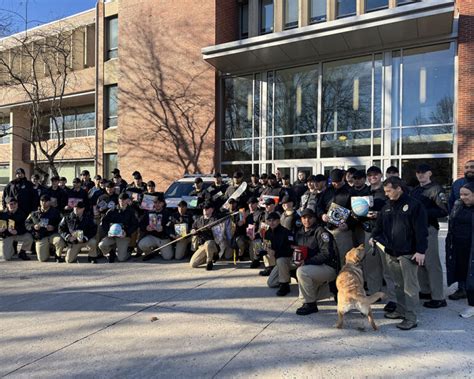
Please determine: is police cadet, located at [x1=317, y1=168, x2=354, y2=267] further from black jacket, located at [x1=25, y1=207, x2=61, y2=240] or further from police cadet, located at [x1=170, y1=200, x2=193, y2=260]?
black jacket, located at [x1=25, y1=207, x2=61, y2=240]

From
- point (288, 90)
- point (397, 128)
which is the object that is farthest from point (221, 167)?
point (397, 128)

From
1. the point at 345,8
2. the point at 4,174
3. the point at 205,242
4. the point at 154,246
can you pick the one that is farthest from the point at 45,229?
the point at 4,174

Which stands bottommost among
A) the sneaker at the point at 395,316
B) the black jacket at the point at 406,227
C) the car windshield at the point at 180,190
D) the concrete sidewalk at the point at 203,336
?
Result: the concrete sidewalk at the point at 203,336

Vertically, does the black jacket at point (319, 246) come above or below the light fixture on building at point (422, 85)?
below

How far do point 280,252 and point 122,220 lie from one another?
13.9 feet

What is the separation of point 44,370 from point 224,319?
2137 mm

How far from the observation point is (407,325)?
463 cm

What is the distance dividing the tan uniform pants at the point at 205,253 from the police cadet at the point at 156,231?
43.9 inches

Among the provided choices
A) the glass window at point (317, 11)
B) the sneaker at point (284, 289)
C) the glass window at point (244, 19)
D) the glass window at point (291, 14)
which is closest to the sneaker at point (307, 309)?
the sneaker at point (284, 289)

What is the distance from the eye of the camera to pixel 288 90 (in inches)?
689

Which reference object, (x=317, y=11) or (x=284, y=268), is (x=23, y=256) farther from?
(x=317, y=11)

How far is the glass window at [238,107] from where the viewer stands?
725 inches

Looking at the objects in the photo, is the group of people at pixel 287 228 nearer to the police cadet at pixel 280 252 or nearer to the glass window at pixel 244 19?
the police cadet at pixel 280 252

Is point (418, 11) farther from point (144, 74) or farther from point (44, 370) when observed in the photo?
point (44, 370)
